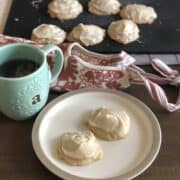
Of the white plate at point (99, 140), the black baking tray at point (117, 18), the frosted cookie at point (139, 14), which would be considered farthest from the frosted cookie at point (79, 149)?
the frosted cookie at point (139, 14)

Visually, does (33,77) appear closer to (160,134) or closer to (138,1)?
(160,134)

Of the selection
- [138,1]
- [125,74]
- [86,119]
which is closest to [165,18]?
[138,1]

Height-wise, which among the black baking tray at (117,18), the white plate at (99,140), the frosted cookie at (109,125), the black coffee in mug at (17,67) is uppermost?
the black coffee in mug at (17,67)

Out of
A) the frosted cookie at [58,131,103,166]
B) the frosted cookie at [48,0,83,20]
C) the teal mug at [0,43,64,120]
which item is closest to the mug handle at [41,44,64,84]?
the teal mug at [0,43,64,120]

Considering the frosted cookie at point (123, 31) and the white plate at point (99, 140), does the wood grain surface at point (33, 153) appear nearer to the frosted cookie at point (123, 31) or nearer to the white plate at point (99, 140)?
the white plate at point (99, 140)

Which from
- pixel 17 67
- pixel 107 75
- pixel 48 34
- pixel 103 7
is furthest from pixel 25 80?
pixel 103 7

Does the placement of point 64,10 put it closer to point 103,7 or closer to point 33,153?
point 103,7

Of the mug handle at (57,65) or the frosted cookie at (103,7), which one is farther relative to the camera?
the frosted cookie at (103,7)
